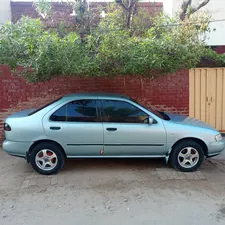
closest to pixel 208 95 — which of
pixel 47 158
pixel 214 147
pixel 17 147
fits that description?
pixel 214 147

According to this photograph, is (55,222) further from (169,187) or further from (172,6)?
(172,6)

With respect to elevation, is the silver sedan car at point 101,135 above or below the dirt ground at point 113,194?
above

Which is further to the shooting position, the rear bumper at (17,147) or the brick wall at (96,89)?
the brick wall at (96,89)

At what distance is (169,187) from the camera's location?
15.4 feet

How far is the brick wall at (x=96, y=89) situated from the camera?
7.13 metres

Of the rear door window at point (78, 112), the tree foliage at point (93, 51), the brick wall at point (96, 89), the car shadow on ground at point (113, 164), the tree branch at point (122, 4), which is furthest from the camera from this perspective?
the tree branch at point (122, 4)

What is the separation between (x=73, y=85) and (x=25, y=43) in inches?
81.5

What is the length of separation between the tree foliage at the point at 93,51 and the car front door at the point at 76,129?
93cm

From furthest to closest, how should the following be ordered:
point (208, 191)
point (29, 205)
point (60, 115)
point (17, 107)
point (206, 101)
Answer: point (206, 101) → point (17, 107) → point (60, 115) → point (208, 191) → point (29, 205)

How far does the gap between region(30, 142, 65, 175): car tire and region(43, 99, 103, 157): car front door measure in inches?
6.7

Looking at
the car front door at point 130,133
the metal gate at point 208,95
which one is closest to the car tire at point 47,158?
the car front door at point 130,133

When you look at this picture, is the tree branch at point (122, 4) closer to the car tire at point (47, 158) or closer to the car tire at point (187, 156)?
the car tire at point (187, 156)

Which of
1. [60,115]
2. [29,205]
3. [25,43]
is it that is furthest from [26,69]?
[29,205]

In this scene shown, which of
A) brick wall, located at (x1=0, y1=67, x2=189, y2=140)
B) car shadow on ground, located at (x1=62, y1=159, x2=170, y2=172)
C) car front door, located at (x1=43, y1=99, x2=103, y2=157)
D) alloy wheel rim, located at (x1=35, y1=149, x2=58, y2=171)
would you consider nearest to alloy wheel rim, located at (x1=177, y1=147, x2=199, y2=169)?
car shadow on ground, located at (x1=62, y1=159, x2=170, y2=172)
